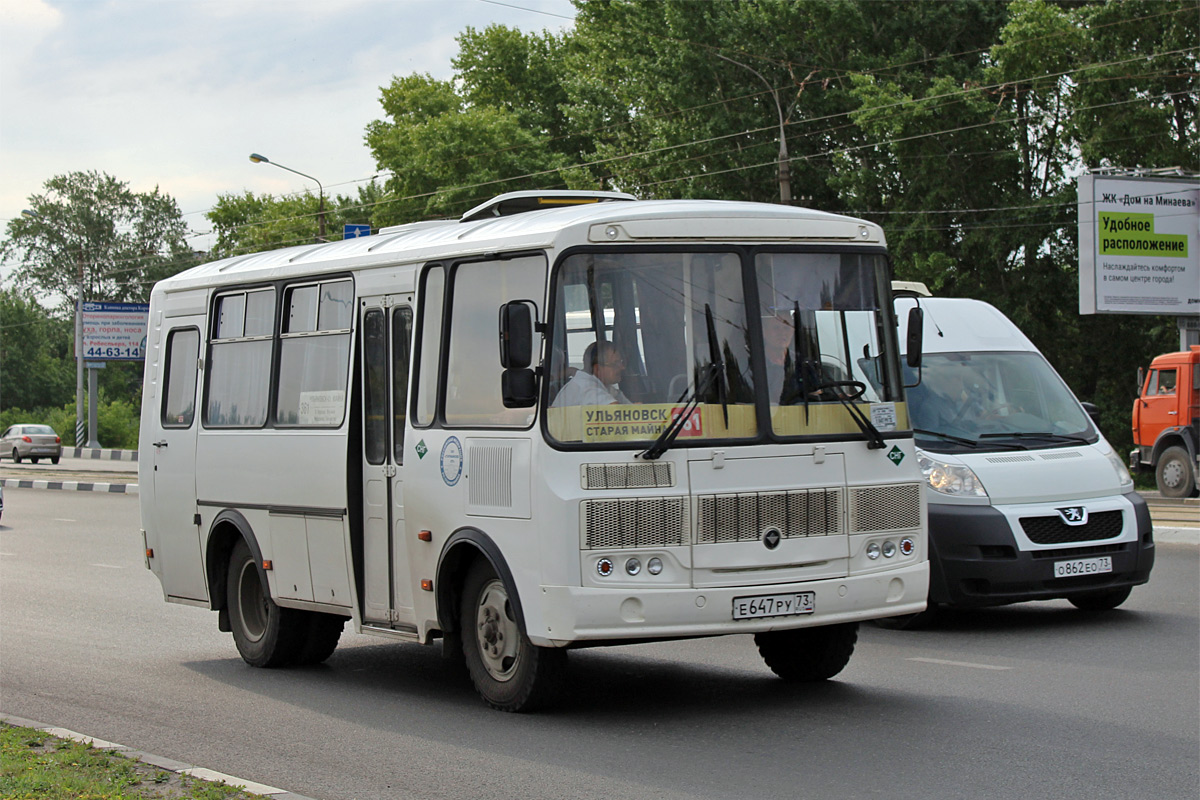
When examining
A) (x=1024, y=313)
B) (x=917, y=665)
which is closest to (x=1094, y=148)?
(x=1024, y=313)

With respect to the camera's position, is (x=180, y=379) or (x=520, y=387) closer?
(x=520, y=387)

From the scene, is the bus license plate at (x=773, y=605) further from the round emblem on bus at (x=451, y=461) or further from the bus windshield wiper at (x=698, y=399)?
the round emblem on bus at (x=451, y=461)

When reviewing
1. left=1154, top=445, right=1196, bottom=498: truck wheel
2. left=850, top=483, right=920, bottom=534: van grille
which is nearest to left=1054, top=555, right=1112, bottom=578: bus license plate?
left=850, top=483, right=920, bottom=534: van grille

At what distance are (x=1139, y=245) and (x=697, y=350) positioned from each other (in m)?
28.7

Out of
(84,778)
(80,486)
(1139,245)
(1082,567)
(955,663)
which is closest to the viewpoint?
(84,778)

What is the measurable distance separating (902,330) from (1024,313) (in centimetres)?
2535

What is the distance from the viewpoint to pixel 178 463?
11414 millimetres

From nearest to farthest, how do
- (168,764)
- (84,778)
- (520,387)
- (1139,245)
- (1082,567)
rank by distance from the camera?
1. (84,778)
2. (168,764)
3. (520,387)
4. (1082,567)
5. (1139,245)

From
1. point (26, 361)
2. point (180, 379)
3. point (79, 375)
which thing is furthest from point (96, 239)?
point (180, 379)

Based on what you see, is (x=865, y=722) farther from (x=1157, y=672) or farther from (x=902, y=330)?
(x=902, y=330)

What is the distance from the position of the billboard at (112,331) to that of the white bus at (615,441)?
5500 centimetres

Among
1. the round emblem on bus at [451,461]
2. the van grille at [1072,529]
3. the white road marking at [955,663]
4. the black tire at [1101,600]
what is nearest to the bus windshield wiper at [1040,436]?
the van grille at [1072,529]

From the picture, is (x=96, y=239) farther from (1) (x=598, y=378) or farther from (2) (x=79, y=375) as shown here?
(1) (x=598, y=378)

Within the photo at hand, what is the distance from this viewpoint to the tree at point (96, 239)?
10700cm
